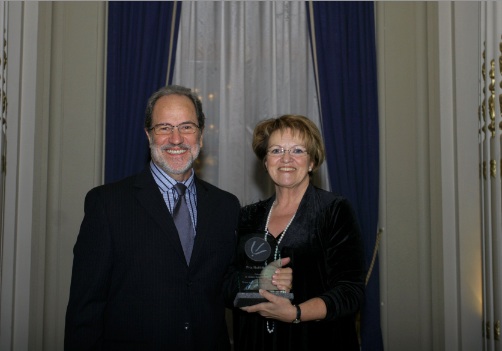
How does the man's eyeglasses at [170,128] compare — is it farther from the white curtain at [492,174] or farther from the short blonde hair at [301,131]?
the white curtain at [492,174]

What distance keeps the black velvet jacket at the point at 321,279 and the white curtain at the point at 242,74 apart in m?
2.13

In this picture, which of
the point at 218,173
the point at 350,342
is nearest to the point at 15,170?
the point at 218,173

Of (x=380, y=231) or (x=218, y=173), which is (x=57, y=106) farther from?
(x=380, y=231)

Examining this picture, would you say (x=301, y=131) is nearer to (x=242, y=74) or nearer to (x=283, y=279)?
(x=283, y=279)

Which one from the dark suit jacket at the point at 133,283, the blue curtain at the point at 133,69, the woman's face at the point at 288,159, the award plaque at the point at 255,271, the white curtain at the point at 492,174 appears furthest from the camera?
the blue curtain at the point at 133,69

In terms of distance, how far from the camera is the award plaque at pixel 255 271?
2.15m

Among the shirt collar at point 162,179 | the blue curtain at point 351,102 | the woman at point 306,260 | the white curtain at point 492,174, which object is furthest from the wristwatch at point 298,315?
the blue curtain at point 351,102

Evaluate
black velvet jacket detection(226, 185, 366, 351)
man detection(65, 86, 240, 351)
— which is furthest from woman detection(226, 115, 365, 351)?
man detection(65, 86, 240, 351)

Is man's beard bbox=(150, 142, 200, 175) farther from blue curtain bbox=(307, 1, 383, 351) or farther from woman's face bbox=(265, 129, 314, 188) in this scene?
blue curtain bbox=(307, 1, 383, 351)

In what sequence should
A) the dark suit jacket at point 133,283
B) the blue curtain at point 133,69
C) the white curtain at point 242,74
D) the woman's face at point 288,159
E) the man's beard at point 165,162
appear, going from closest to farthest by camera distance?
1. the dark suit jacket at point 133,283
2. the man's beard at point 165,162
3. the woman's face at point 288,159
4. the blue curtain at point 133,69
5. the white curtain at point 242,74

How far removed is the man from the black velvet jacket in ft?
0.58

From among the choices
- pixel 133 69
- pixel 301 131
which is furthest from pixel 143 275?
pixel 133 69

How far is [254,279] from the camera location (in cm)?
217

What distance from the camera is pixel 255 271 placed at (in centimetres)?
217
